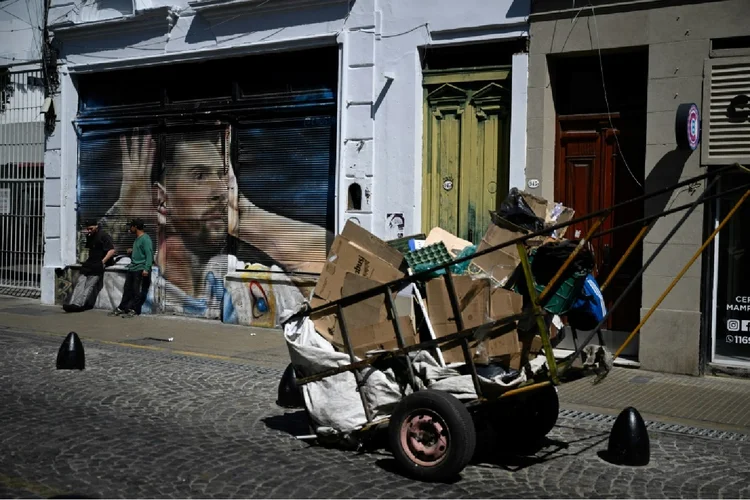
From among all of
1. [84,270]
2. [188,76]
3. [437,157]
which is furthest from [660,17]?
[84,270]

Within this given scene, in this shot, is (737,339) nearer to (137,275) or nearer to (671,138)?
(671,138)

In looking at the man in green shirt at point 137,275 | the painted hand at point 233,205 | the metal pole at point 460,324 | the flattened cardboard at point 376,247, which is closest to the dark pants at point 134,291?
the man in green shirt at point 137,275

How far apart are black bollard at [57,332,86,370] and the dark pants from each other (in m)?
5.47

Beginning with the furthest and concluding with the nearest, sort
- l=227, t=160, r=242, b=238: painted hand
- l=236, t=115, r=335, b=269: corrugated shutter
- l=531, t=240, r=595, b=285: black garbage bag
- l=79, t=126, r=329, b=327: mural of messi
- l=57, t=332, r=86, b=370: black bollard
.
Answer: l=227, t=160, r=242, b=238: painted hand
l=79, t=126, r=329, b=327: mural of messi
l=236, t=115, r=335, b=269: corrugated shutter
l=57, t=332, r=86, b=370: black bollard
l=531, t=240, r=595, b=285: black garbage bag

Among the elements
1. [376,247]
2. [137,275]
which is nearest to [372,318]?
[376,247]

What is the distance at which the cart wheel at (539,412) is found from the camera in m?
6.91

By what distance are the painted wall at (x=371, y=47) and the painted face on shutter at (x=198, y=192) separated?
1075 mm

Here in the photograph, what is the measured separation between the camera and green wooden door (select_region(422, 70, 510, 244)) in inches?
479

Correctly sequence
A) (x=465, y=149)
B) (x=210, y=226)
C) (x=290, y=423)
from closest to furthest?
(x=290, y=423) < (x=465, y=149) < (x=210, y=226)

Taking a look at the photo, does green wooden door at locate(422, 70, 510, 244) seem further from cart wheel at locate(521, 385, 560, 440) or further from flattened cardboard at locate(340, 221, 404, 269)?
flattened cardboard at locate(340, 221, 404, 269)

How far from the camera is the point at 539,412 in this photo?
694 cm

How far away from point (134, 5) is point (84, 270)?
4910mm

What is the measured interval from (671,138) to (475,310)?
221 inches

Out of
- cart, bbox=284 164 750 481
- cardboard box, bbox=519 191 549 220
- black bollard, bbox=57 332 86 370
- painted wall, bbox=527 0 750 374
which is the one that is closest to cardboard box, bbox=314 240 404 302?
cart, bbox=284 164 750 481
